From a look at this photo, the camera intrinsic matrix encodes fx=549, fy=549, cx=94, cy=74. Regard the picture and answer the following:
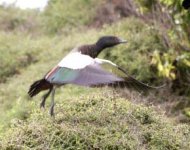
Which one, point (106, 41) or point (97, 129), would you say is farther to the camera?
point (106, 41)

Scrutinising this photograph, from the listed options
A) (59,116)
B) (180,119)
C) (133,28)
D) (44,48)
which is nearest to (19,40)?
(44,48)

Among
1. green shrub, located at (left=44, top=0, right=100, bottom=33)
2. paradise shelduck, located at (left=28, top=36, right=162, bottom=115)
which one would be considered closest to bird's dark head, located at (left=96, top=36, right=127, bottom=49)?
paradise shelduck, located at (left=28, top=36, right=162, bottom=115)

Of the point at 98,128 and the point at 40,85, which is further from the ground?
the point at 40,85

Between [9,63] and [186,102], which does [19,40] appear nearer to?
[9,63]

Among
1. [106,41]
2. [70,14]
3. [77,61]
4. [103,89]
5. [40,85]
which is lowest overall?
[103,89]

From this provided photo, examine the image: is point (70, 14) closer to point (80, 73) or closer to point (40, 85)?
point (40, 85)

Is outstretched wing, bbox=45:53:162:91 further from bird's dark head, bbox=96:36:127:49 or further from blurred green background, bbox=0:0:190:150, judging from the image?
blurred green background, bbox=0:0:190:150

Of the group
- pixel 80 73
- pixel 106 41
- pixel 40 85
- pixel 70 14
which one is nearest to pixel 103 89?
pixel 106 41

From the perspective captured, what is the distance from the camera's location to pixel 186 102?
741 centimetres

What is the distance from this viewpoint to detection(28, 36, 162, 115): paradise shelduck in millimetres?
3797

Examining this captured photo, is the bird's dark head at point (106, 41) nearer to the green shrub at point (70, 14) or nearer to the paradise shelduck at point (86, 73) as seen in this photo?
the paradise shelduck at point (86, 73)

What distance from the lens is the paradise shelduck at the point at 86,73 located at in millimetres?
3797

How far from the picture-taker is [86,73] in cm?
384

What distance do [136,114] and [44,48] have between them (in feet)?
21.1
